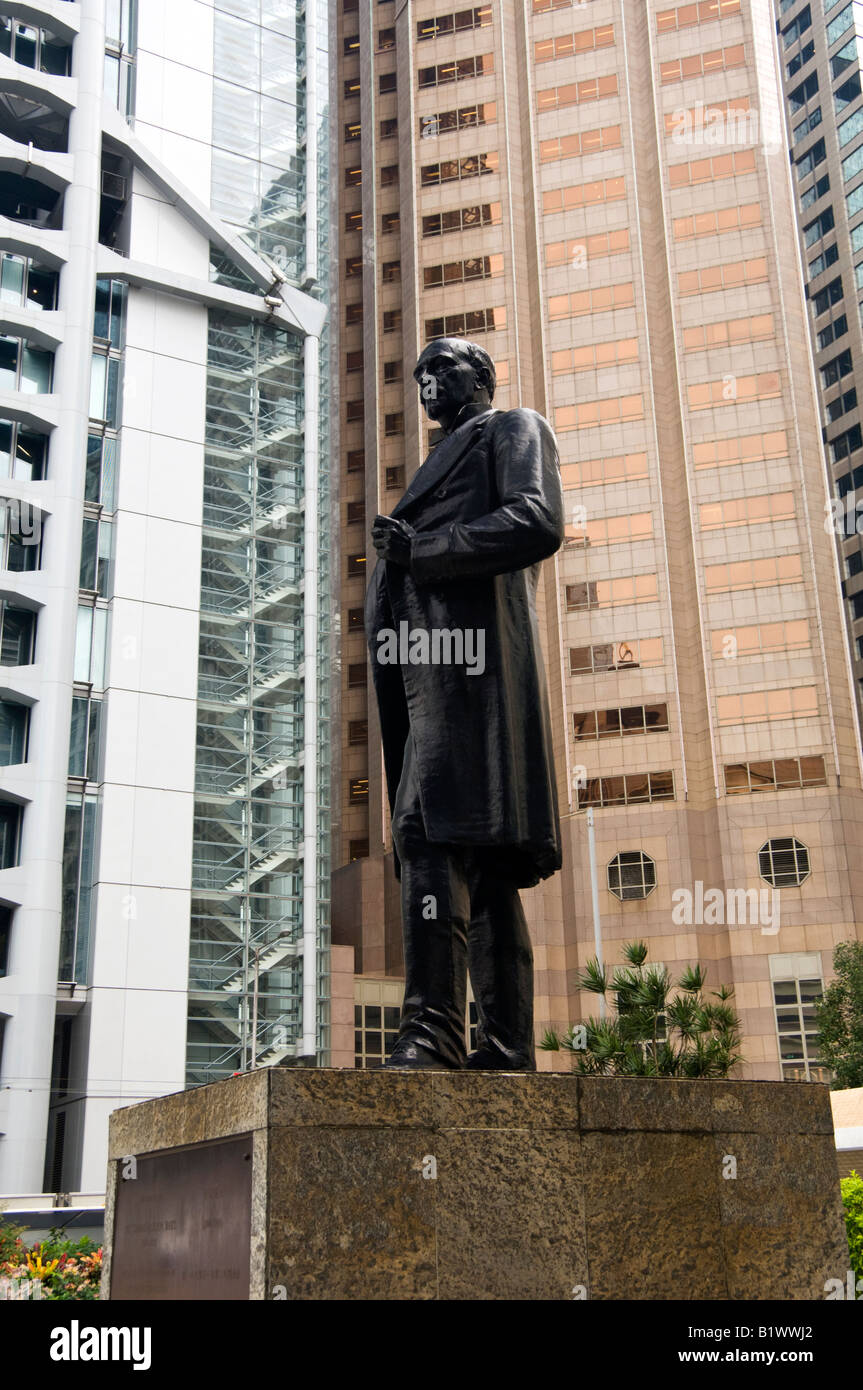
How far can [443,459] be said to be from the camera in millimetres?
7363

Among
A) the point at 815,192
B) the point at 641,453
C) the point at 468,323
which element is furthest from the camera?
the point at 815,192

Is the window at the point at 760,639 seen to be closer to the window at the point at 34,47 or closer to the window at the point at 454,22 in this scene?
the window at the point at 34,47

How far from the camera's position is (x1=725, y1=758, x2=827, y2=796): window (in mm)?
63000

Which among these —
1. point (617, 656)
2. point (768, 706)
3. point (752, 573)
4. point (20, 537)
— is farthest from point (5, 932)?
→ point (752, 573)

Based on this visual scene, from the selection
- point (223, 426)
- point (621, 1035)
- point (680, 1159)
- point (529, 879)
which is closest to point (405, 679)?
point (529, 879)

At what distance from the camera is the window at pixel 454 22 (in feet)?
259

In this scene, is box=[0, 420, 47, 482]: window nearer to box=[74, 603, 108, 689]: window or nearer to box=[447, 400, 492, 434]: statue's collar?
box=[74, 603, 108, 689]: window

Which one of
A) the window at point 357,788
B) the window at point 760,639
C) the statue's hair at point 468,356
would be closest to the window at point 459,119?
the window at point 760,639

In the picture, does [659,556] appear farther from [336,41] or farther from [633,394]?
[336,41]

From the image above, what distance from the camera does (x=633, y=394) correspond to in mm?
69688

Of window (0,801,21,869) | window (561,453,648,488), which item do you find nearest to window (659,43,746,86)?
window (561,453,648,488)

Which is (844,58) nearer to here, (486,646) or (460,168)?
(460,168)

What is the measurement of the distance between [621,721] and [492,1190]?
60.9m

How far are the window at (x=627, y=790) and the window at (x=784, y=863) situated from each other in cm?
491
